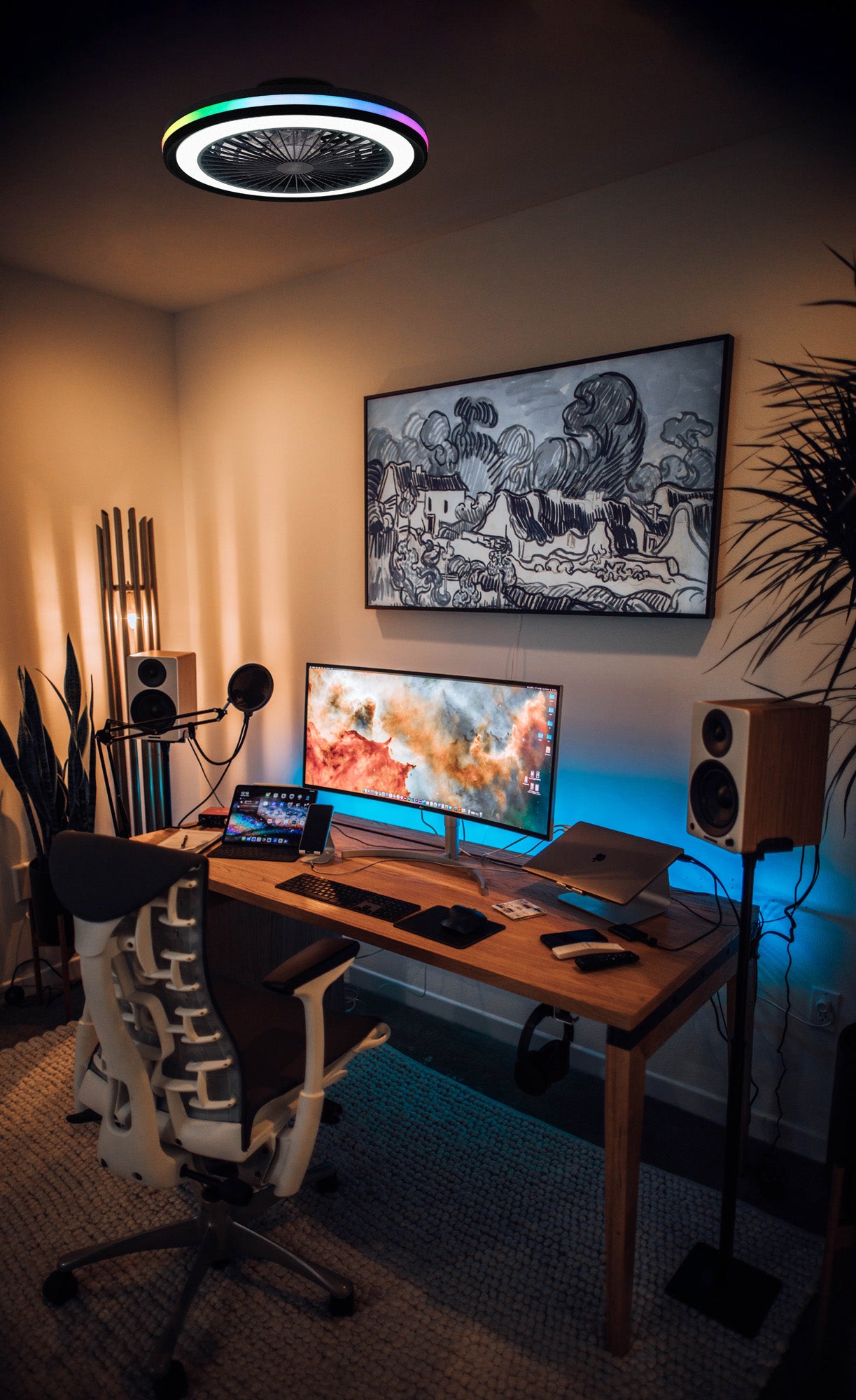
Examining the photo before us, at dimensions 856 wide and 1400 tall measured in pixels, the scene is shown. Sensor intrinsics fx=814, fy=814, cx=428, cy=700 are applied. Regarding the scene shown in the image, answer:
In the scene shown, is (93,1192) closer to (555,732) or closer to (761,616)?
(555,732)

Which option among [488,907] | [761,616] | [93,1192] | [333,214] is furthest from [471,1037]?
[333,214]

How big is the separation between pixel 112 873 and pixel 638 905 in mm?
1325

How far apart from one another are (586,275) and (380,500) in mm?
1019

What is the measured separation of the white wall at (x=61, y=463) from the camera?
3.16 meters

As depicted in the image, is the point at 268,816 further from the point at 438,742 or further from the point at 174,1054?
the point at 174,1054

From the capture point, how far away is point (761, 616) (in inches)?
89.2

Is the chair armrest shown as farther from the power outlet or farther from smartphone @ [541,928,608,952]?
the power outlet

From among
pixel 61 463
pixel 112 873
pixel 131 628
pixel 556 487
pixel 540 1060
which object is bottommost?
pixel 540 1060

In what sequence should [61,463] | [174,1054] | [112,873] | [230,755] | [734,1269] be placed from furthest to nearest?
[230,755] → [61,463] → [734,1269] → [174,1054] → [112,873]

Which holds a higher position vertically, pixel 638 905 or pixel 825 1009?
pixel 638 905

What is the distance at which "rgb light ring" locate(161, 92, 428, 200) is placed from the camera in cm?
151

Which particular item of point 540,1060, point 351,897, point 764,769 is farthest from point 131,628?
point 764,769

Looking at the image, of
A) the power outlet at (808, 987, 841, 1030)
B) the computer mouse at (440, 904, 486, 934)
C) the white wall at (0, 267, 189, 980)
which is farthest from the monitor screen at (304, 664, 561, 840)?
the white wall at (0, 267, 189, 980)

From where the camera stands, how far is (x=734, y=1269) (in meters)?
1.92
